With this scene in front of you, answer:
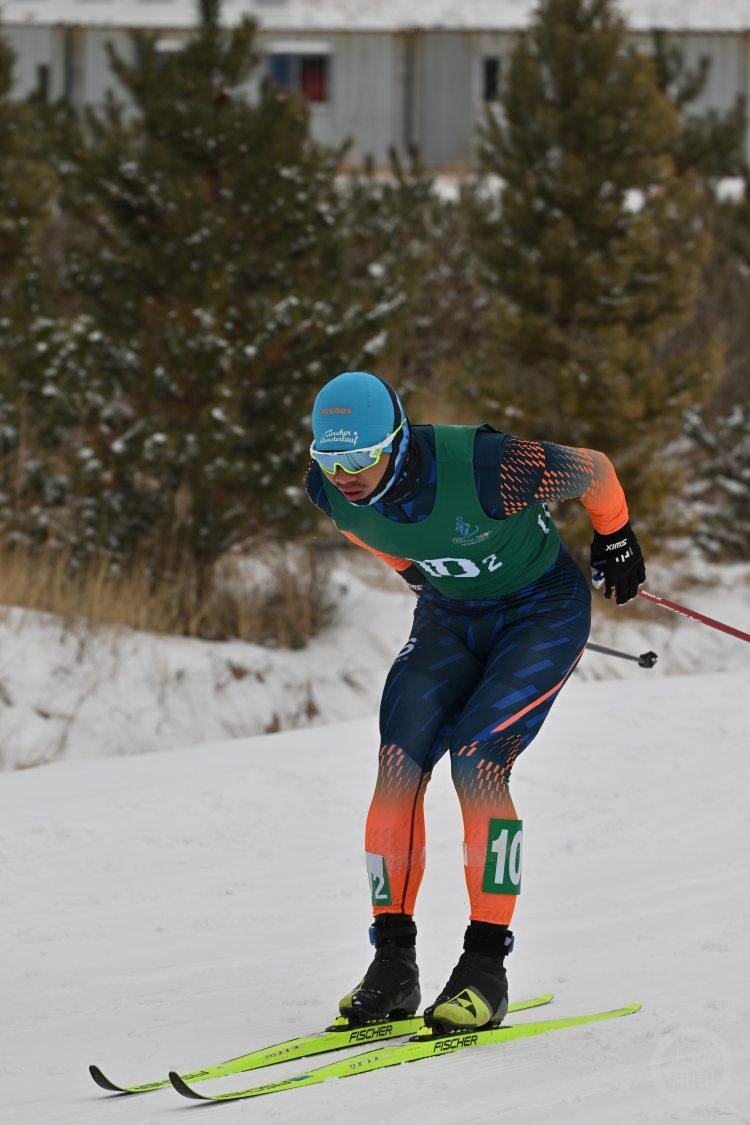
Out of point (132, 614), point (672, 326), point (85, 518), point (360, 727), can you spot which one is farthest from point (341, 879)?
point (672, 326)

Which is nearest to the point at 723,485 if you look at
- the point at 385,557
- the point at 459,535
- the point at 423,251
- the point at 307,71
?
the point at 423,251

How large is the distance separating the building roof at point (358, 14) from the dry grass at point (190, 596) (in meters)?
17.8

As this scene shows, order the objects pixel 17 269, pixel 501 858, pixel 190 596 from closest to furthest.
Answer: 1. pixel 501 858
2. pixel 190 596
3. pixel 17 269

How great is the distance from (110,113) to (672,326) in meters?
5.18

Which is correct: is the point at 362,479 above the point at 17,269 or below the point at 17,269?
below

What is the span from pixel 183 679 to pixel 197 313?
2445mm

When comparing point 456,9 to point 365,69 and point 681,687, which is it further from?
point 681,687

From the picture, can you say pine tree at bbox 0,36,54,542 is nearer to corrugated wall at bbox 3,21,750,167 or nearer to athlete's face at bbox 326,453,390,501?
athlete's face at bbox 326,453,390,501

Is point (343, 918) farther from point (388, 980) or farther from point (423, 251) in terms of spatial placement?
point (423, 251)

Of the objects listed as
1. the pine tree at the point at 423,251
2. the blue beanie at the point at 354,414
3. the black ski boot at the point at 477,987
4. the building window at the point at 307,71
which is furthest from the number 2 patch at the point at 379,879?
the building window at the point at 307,71

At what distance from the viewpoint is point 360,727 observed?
729 cm

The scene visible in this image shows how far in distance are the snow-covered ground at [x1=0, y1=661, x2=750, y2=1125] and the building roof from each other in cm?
2092

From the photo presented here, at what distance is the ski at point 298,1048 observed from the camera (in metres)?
3.20

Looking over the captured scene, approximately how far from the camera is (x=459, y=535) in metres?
3.62
